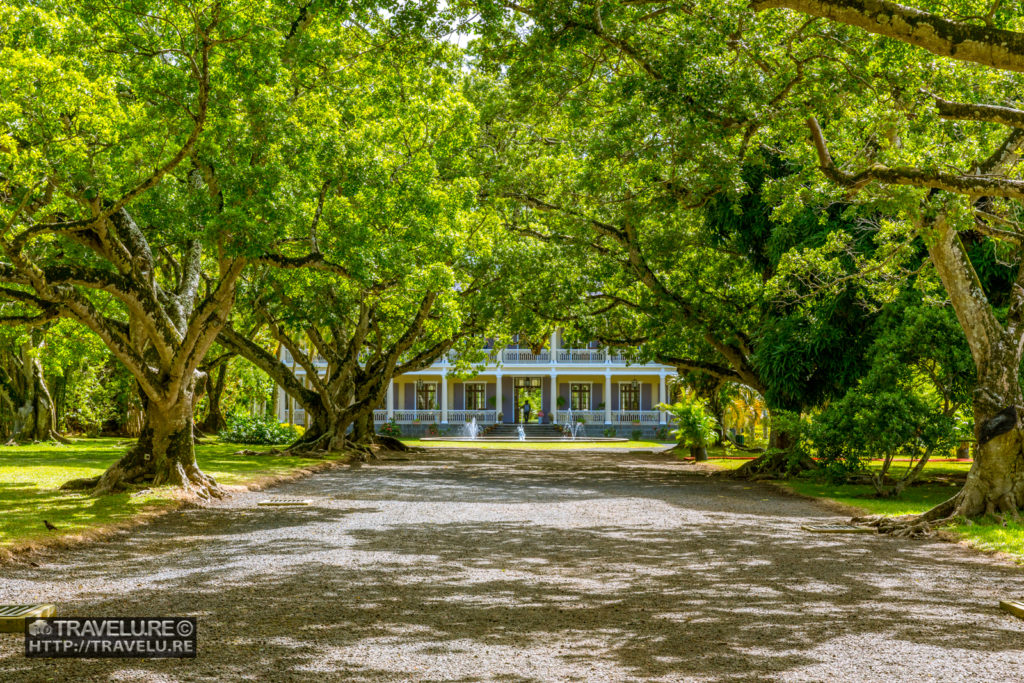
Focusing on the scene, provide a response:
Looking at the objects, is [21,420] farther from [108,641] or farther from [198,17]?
[108,641]

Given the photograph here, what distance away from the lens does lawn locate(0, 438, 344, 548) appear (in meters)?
9.81

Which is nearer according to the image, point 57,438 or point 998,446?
point 998,446

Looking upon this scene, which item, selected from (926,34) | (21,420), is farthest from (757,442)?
(926,34)

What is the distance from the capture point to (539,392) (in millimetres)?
48969

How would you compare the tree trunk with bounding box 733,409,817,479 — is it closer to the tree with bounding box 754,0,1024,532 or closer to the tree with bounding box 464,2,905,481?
the tree with bounding box 464,2,905,481

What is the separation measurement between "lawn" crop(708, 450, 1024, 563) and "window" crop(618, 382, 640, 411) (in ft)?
81.1

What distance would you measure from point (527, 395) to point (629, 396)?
616 centimetres

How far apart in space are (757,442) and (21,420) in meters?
26.8

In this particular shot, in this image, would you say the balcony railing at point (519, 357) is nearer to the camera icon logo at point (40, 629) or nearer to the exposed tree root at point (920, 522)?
the exposed tree root at point (920, 522)

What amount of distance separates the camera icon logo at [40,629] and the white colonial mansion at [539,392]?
38.8 meters

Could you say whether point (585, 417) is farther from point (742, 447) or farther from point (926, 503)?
point (926, 503)

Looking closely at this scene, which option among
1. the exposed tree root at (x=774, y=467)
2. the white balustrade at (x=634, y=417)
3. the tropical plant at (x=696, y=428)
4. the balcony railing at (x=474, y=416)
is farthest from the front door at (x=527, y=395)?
the exposed tree root at (x=774, y=467)

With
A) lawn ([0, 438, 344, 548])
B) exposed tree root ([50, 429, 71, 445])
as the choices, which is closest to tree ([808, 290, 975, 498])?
lawn ([0, 438, 344, 548])

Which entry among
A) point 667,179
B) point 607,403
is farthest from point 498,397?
point 667,179
